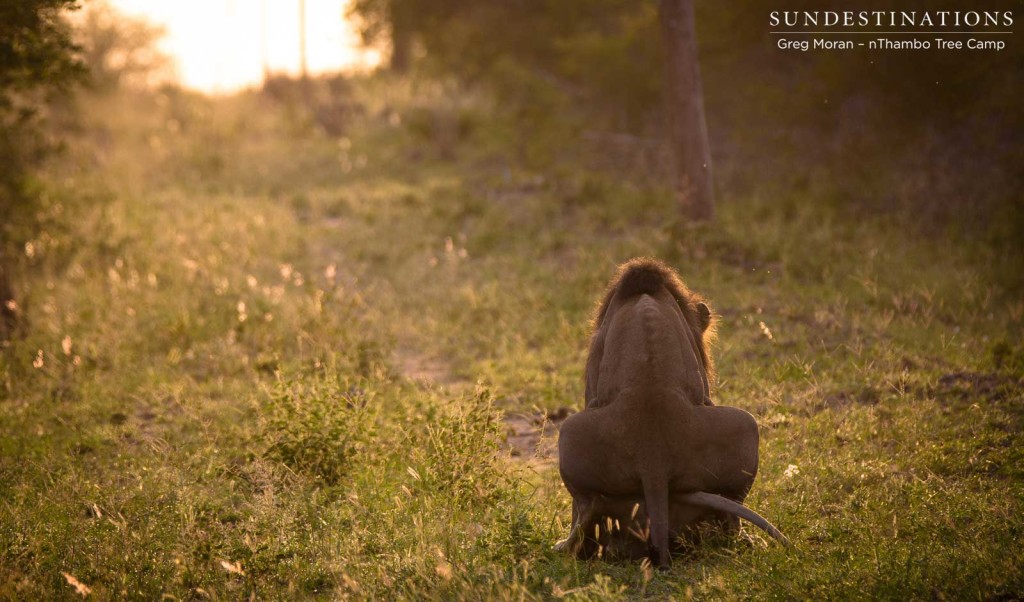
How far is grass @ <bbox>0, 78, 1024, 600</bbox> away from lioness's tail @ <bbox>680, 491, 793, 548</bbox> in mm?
156

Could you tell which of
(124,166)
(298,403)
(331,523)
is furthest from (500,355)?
(124,166)

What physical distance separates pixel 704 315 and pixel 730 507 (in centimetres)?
151

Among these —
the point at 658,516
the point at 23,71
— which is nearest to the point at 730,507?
the point at 658,516

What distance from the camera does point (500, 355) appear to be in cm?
933

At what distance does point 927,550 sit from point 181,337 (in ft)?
25.1

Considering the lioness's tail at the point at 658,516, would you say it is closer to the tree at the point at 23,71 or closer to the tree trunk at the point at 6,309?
the tree at the point at 23,71

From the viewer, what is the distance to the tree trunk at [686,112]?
1235cm

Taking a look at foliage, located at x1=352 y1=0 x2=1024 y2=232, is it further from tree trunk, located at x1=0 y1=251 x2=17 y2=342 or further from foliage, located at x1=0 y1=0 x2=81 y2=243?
tree trunk, located at x1=0 y1=251 x2=17 y2=342

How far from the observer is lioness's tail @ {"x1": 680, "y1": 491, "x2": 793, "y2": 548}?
448cm

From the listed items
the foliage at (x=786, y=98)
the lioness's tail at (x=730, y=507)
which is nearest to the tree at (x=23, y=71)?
the lioness's tail at (x=730, y=507)

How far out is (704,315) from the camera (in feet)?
18.7

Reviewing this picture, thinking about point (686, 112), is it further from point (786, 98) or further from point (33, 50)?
point (33, 50)

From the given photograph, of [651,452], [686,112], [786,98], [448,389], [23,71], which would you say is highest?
[23,71]

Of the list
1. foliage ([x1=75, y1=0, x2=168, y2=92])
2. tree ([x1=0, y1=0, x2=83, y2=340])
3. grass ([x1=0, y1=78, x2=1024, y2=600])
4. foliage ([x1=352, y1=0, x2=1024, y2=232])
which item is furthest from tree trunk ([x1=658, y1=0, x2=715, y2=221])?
foliage ([x1=75, y1=0, x2=168, y2=92])
